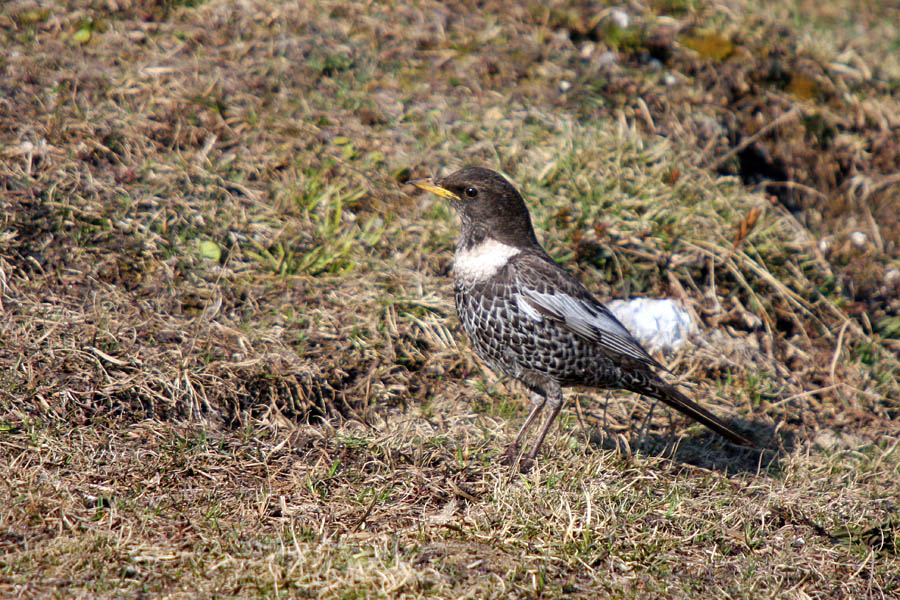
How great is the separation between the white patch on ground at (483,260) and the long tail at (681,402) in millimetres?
975

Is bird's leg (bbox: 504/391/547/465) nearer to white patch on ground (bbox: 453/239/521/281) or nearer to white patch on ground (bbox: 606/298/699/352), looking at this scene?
white patch on ground (bbox: 453/239/521/281)

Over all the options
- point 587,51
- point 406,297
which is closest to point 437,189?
point 406,297

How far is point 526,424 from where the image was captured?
4555 mm

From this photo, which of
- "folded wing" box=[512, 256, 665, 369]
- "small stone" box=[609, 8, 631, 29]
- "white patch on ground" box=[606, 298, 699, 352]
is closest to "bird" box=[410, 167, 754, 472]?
"folded wing" box=[512, 256, 665, 369]

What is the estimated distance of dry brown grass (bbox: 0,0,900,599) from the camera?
3633 mm

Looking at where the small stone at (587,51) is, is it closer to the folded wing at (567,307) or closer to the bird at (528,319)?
the bird at (528,319)

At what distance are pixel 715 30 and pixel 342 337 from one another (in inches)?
180

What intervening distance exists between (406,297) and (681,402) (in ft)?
5.53

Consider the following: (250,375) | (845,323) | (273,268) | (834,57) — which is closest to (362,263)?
(273,268)

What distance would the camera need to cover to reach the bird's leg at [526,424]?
439 cm

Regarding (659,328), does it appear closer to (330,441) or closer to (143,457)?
(330,441)

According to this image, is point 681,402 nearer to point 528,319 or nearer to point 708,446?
point 708,446

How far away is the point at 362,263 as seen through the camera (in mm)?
5434

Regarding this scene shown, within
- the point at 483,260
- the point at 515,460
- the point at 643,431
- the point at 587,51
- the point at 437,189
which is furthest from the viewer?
the point at 587,51
